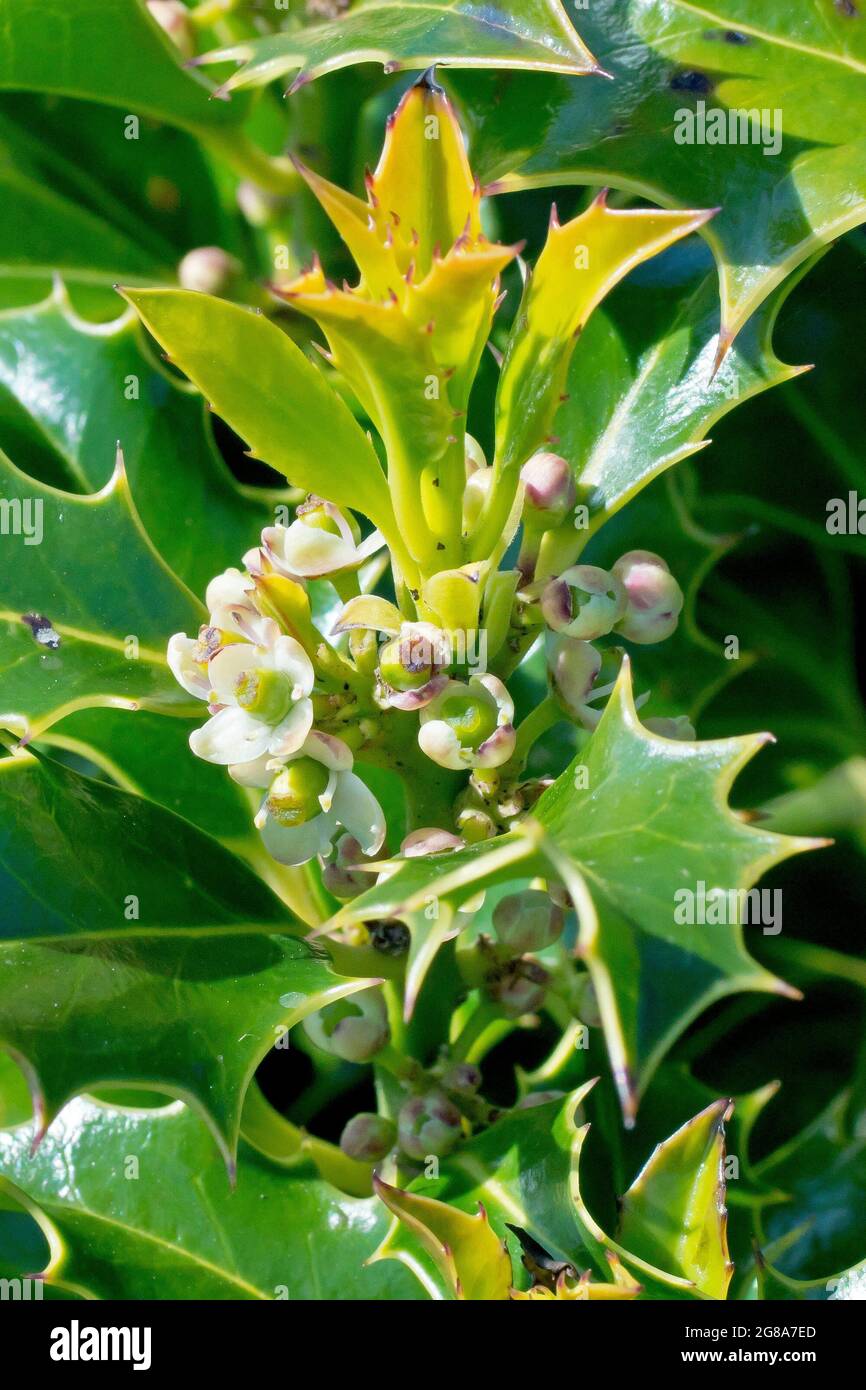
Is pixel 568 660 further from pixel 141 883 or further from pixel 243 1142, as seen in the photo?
pixel 243 1142

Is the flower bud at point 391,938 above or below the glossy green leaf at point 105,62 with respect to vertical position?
below

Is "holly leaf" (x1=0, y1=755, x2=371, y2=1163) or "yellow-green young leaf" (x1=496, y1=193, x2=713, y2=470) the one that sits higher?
"yellow-green young leaf" (x1=496, y1=193, x2=713, y2=470)

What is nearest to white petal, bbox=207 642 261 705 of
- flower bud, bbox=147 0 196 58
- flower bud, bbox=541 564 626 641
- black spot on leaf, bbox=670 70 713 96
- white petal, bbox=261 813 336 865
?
white petal, bbox=261 813 336 865

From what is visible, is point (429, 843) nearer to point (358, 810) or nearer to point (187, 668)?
point (358, 810)

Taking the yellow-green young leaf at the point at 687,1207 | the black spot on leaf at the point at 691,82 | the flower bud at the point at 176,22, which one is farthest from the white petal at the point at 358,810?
the flower bud at the point at 176,22

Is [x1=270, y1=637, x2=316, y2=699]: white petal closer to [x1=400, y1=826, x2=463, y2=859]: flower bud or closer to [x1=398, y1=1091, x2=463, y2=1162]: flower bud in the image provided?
[x1=400, y1=826, x2=463, y2=859]: flower bud

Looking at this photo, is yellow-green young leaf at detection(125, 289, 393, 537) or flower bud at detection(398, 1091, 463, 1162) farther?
flower bud at detection(398, 1091, 463, 1162)

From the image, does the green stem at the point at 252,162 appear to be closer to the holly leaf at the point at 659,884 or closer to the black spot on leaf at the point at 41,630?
the black spot on leaf at the point at 41,630

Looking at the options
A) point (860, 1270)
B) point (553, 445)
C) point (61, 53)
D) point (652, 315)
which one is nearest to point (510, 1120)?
point (860, 1270)
